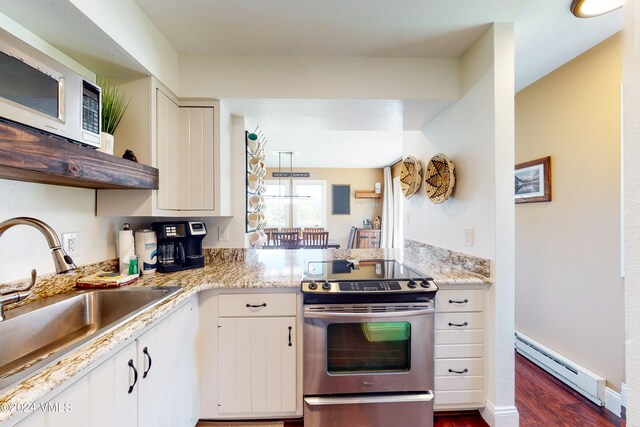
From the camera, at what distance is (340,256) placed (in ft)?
7.42

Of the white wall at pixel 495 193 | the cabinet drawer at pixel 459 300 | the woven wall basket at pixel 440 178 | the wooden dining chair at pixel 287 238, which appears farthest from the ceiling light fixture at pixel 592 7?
the wooden dining chair at pixel 287 238

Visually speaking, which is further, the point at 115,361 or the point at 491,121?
the point at 491,121

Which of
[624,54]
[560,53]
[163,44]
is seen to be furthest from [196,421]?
[560,53]

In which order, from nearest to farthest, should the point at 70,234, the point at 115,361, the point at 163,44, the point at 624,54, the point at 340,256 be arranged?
the point at 624,54 → the point at 115,361 → the point at 70,234 → the point at 163,44 → the point at 340,256

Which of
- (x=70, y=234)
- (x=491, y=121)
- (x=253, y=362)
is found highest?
(x=491, y=121)

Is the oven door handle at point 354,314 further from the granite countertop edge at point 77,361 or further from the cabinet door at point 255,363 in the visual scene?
the granite countertop edge at point 77,361

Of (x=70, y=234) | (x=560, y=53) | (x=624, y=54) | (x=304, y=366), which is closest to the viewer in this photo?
(x=624, y=54)

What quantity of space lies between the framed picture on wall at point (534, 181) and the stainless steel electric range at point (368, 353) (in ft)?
4.44

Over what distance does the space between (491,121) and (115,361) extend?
204 cm

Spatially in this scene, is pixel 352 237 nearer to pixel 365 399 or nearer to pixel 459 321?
pixel 459 321

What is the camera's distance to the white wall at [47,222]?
103 cm

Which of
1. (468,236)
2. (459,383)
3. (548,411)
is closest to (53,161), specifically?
(468,236)

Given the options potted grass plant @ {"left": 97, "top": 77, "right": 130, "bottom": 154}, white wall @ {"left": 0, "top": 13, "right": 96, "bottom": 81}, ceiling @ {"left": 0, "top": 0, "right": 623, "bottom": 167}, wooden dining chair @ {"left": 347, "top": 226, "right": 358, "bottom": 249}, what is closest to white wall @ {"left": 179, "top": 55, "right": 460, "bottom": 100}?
ceiling @ {"left": 0, "top": 0, "right": 623, "bottom": 167}

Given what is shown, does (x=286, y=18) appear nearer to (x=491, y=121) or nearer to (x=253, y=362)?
(x=491, y=121)
